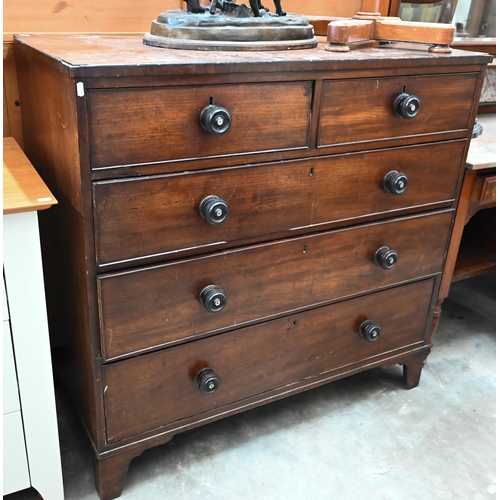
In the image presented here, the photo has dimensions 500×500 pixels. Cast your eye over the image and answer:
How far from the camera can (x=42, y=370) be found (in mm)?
1182

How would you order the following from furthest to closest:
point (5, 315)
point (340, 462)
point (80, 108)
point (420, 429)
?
point (420, 429) → point (340, 462) → point (5, 315) → point (80, 108)

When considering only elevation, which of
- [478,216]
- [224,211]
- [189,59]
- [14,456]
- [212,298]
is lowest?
[14,456]

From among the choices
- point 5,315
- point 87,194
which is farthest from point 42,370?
point 87,194

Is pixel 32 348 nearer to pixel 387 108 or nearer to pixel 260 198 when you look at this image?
pixel 260 198

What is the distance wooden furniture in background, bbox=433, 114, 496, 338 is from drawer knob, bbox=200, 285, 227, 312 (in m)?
0.80

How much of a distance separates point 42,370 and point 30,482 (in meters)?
0.30

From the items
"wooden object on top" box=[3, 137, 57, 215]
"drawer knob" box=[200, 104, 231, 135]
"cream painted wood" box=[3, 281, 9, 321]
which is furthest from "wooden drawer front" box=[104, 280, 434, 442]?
"drawer knob" box=[200, 104, 231, 135]

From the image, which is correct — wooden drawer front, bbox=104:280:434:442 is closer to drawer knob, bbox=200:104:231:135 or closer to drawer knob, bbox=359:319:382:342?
drawer knob, bbox=359:319:382:342

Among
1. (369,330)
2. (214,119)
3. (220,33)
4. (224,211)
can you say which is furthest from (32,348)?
(369,330)

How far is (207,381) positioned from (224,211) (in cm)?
42

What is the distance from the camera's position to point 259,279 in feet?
4.32

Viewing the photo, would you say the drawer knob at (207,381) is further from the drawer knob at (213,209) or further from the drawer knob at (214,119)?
the drawer knob at (214,119)

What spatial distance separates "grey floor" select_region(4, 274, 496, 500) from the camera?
1426mm

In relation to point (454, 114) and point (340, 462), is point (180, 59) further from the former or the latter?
point (340, 462)
